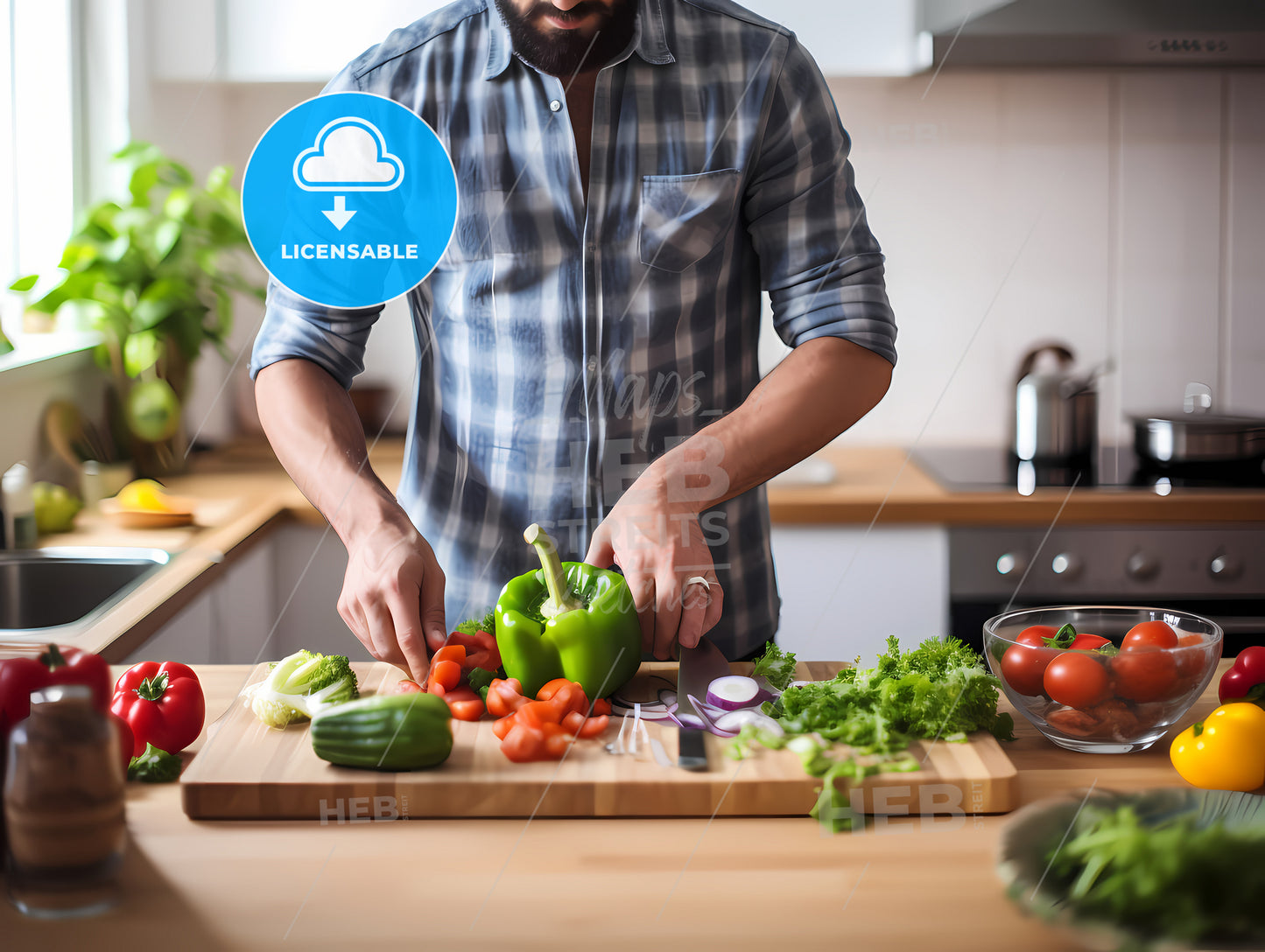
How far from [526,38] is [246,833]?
1.40ft

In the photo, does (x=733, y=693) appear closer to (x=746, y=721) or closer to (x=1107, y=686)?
(x=746, y=721)

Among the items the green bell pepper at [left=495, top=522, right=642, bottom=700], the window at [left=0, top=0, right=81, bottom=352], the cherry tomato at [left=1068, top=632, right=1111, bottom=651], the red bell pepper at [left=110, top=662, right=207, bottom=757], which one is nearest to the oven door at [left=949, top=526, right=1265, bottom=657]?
the cherry tomato at [left=1068, top=632, right=1111, bottom=651]

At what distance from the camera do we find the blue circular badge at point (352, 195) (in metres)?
0.57

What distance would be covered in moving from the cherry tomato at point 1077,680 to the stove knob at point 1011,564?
0.18m

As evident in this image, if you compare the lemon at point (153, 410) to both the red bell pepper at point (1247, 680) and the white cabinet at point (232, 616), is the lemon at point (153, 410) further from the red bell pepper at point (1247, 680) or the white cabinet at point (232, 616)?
the red bell pepper at point (1247, 680)

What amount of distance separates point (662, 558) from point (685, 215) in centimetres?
20

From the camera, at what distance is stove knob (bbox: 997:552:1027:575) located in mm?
701

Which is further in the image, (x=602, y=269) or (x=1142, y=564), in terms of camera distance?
(x=1142, y=564)

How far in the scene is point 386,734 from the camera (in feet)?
1.69

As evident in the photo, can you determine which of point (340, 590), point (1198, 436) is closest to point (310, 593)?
point (340, 590)

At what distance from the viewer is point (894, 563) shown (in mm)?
733

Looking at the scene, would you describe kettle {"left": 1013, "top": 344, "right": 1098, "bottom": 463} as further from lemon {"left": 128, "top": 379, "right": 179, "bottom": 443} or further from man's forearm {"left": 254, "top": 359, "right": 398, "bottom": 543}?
lemon {"left": 128, "top": 379, "right": 179, "bottom": 443}

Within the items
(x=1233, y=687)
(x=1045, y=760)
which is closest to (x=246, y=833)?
(x=1045, y=760)

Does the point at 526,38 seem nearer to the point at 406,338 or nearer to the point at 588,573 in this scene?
the point at 406,338
